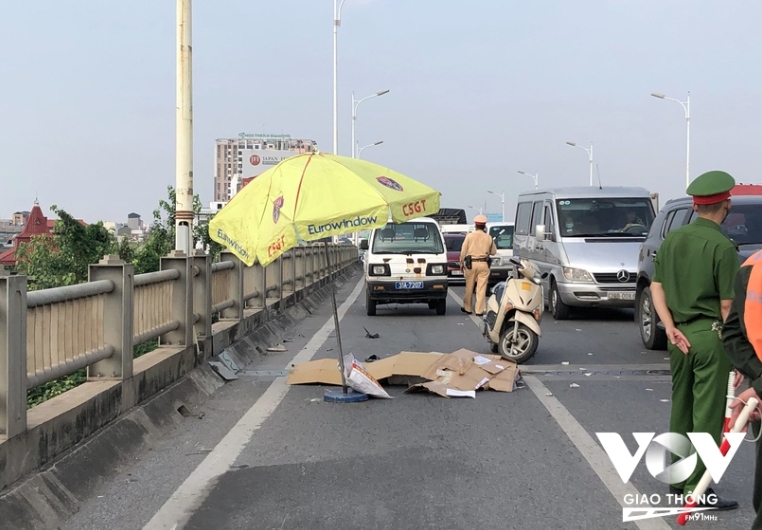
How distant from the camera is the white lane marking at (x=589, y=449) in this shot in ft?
16.4

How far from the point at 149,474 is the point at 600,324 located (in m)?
11.0

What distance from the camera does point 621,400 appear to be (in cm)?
830

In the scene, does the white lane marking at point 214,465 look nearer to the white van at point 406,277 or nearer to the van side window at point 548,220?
the white van at point 406,277

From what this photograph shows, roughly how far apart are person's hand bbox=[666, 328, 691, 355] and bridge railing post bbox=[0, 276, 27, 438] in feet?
11.9

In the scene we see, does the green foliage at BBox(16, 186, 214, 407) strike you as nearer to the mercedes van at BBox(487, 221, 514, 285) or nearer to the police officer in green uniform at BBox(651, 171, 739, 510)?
the mercedes van at BBox(487, 221, 514, 285)

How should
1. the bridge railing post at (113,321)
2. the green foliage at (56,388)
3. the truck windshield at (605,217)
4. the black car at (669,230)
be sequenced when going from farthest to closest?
the truck windshield at (605,217) < the green foliage at (56,388) < the black car at (669,230) < the bridge railing post at (113,321)

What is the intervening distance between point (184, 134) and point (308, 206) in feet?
16.5

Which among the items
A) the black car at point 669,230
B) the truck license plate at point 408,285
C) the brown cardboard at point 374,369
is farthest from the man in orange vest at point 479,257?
the brown cardboard at point 374,369

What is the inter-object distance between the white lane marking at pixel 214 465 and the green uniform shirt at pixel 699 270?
2981mm

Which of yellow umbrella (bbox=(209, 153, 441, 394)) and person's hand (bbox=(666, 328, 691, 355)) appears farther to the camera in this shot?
yellow umbrella (bbox=(209, 153, 441, 394))

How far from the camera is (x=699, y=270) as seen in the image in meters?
4.79

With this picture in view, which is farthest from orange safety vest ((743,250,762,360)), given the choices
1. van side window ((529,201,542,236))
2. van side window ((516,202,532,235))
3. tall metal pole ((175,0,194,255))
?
van side window ((516,202,532,235))

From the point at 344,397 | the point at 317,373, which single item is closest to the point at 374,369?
the point at 317,373

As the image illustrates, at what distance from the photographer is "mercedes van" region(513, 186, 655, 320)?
15.5m
